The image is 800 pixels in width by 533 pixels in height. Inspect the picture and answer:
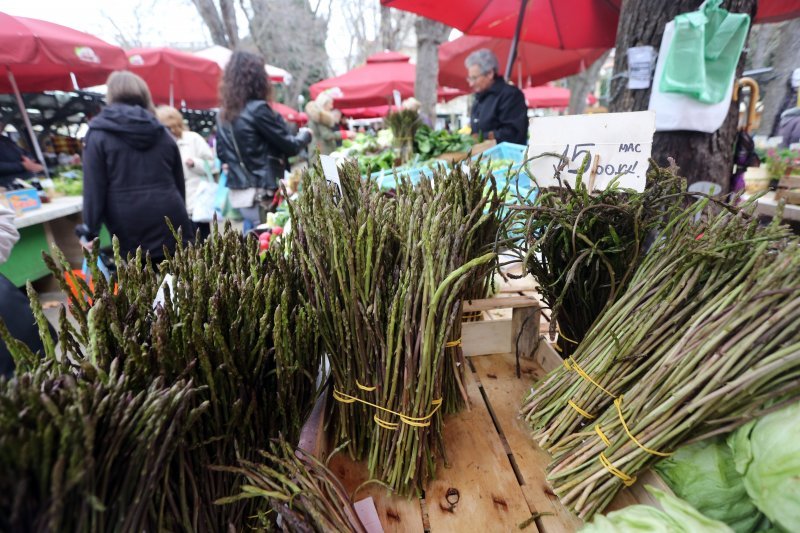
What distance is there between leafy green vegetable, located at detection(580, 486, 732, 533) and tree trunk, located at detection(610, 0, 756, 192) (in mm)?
2573

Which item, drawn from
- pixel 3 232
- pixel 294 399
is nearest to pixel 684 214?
pixel 294 399

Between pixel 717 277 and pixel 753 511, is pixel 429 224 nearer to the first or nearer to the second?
pixel 717 277

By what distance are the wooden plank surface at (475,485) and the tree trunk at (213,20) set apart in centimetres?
1457

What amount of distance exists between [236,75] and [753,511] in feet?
14.4

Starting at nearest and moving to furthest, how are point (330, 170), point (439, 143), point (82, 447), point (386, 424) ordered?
point (82, 447), point (386, 424), point (330, 170), point (439, 143)

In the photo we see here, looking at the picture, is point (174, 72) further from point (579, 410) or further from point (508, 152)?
point (579, 410)

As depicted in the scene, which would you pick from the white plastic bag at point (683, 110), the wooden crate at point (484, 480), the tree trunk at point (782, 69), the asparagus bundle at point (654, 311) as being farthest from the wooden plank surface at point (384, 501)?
the tree trunk at point (782, 69)

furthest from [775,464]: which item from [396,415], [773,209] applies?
[773,209]

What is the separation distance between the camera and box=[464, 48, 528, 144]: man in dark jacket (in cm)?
469

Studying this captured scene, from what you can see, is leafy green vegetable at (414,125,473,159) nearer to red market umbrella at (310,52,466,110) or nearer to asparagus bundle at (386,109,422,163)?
asparagus bundle at (386,109,422,163)

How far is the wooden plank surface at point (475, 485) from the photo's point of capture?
3.75 ft

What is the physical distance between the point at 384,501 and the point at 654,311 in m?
0.96

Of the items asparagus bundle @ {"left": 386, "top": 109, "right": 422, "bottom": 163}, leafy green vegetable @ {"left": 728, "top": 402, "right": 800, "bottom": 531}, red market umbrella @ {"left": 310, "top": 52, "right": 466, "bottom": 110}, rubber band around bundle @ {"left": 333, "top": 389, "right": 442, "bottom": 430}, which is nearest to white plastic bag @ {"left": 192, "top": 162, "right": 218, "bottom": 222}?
asparagus bundle @ {"left": 386, "top": 109, "right": 422, "bottom": 163}

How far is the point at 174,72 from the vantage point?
30.4 feet
